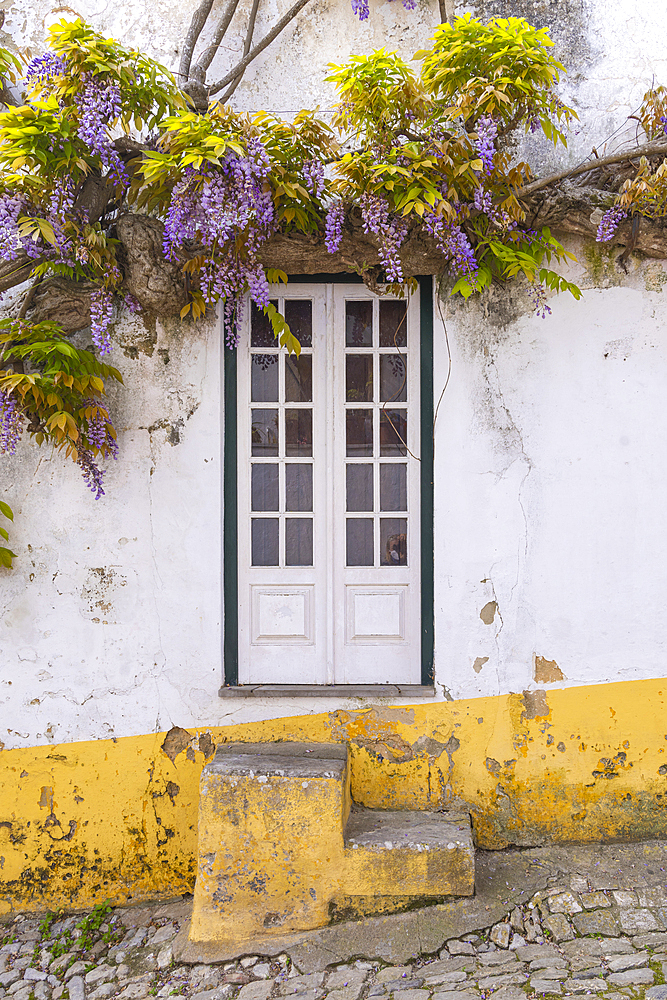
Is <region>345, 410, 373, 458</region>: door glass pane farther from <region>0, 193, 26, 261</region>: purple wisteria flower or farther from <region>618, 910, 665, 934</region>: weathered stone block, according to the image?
<region>618, 910, 665, 934</region>: weathered stone block

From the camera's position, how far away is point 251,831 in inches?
120

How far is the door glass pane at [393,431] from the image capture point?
3580 millimetres

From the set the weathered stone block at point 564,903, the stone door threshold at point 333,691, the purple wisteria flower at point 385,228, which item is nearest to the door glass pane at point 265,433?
the purple wisteria flower at point 385,228

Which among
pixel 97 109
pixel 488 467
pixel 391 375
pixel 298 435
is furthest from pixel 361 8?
pixel 488 467

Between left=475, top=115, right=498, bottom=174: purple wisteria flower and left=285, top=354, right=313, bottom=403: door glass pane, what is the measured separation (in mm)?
1248

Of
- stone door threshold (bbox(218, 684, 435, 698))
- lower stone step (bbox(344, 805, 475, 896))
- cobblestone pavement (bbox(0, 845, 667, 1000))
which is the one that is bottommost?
cobblestone pavement (bbox(0, 845, 667, 1000))

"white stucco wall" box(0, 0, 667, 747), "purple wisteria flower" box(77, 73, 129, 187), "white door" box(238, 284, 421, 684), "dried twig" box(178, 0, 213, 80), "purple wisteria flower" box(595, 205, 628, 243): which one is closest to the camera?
"purple wisteria flower" box(77, 73, 129, 187)

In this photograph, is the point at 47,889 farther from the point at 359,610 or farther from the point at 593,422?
the point at 593,422

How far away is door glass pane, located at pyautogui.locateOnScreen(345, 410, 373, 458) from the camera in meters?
3.60

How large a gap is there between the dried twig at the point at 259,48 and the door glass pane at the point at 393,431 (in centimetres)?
182

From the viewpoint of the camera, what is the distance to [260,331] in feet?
11.8

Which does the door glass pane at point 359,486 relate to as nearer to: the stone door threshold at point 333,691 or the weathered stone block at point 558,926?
the stone door threshold at point 333,691

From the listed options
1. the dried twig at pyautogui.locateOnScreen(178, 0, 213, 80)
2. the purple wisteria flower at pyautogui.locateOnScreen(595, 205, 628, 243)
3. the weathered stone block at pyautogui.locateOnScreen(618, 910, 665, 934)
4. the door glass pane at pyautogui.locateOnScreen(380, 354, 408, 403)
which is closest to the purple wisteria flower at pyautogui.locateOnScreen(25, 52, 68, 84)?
the dried twig at pyautogui.locateOnScreen(178, 0, 213, 80)

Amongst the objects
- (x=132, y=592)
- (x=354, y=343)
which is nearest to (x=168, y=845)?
(x=132, y=592)
